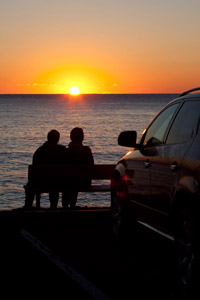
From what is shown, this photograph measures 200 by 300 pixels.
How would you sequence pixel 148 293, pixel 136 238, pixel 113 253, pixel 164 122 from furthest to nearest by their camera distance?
pixel 136 238 < pixel 113 253 < pixel 164 122 < pixel 148 293

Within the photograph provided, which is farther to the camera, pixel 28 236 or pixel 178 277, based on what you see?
pixel 28 236

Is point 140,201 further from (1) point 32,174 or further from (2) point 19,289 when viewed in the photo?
(1) point 32,174

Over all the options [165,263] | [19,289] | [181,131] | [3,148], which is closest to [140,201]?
[165,263]

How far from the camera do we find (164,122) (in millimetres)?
7266

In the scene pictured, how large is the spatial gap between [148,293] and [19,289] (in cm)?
118

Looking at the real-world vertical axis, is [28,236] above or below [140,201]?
below

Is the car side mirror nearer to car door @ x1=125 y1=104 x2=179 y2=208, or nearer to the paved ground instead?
car door @ x1=125 y1=104 x2=179 y2=208

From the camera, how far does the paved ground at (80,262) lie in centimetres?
618

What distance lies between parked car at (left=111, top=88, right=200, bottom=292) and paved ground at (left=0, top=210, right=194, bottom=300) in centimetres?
23

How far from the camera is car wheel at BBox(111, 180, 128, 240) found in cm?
835

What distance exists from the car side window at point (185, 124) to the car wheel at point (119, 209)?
1.75 meters

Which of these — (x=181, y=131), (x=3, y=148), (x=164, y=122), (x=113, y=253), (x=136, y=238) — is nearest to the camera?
(x=181, y=131)

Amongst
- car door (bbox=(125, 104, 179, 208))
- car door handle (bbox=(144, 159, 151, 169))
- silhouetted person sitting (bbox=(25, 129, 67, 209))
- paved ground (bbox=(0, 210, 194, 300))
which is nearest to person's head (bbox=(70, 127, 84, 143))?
silhouetted person sitting (bbox=(25, 129, 67, 209))

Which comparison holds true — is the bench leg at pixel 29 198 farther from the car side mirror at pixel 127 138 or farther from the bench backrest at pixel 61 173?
the car side mirror at pixel 127 138
